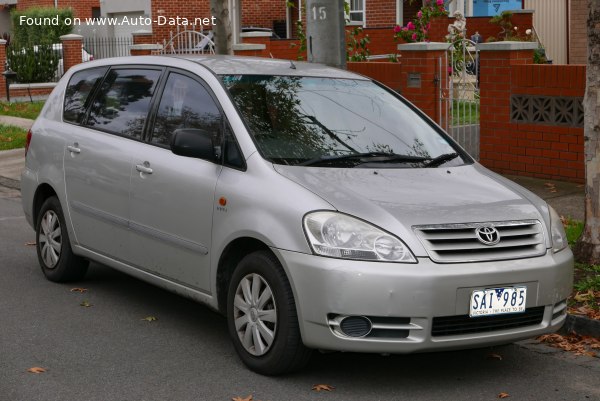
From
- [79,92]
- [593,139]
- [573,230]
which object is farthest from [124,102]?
[573,230]

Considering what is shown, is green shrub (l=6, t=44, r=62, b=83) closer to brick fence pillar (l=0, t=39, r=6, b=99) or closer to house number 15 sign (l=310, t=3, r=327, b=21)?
brick fence pillar (l=0, t=39, r=6, b=99)

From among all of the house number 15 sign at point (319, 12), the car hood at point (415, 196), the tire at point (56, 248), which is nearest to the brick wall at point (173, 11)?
the house number 15 sign at point (319, 12)

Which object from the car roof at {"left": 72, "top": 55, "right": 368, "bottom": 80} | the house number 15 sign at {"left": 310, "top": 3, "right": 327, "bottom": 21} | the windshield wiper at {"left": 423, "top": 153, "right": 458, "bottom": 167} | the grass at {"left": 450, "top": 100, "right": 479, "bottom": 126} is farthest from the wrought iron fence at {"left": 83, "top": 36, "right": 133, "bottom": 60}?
the windshield wiper at {"left": 423, "top": 153, "right": 458, "bottom": 167}

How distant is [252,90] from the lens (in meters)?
6.93

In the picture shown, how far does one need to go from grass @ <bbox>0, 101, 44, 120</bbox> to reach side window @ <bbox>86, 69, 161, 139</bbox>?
1474 cm

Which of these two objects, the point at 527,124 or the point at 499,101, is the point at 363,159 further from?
the point at 499,101

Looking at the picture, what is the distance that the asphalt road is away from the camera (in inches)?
231

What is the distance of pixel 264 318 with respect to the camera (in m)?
6.00

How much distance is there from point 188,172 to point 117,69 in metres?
1.65

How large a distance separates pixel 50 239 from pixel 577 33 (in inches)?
614

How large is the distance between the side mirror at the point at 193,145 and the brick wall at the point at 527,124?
21.0ft

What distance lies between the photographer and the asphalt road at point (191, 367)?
19.2ft

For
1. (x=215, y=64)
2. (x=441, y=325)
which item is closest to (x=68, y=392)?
(x=441, y=325)

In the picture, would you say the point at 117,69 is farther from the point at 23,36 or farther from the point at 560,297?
the point at 23,36
